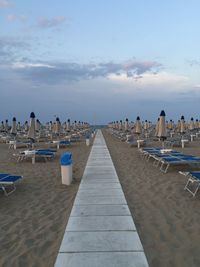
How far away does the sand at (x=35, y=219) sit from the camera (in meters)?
3.94

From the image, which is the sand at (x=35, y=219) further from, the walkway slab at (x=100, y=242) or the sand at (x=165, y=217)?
the sand at (x=165, y=217)

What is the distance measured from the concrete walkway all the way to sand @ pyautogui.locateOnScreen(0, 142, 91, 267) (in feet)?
0.67

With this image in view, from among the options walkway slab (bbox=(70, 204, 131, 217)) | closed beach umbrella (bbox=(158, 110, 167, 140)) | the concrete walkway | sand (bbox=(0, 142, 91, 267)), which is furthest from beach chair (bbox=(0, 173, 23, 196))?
closed beach umbrella (bbox=(158, 110, 167, 140))

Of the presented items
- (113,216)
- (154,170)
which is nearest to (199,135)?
(154,170)

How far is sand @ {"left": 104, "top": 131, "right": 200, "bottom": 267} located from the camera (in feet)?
12.8

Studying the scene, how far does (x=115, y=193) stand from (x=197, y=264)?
126 inches

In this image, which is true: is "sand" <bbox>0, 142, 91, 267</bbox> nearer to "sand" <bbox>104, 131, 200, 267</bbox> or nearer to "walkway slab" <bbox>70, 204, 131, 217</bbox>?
"walkway slab" <bbox>70, 204, 131, 217</bbox>

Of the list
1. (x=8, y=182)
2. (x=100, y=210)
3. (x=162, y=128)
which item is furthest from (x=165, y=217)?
(x=162, y=128)

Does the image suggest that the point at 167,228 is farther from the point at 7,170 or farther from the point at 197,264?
the point at 7,170

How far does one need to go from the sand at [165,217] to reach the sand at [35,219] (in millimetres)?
1181

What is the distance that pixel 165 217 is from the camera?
534 cm

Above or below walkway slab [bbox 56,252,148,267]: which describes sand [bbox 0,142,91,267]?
below

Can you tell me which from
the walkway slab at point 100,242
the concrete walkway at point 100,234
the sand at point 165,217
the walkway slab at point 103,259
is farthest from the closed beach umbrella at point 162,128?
the walkway slab at point 103,259

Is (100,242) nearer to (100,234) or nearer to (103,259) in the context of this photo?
(100,234)
